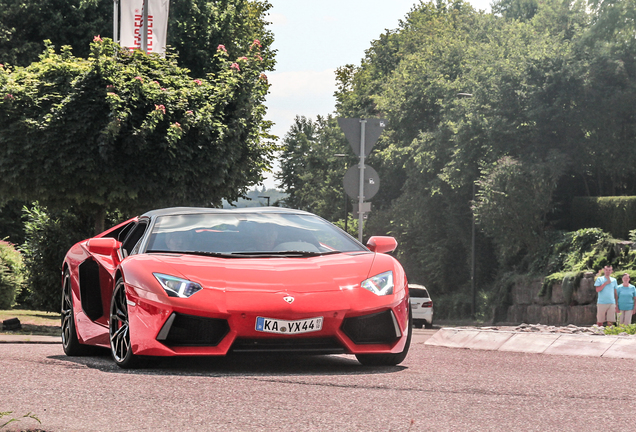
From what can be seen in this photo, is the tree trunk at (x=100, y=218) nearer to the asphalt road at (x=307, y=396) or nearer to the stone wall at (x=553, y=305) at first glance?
the asphalt road at (x=307, y=396)

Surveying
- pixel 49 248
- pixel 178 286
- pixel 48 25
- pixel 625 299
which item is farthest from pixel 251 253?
pixel 48 25

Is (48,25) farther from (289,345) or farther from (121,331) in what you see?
(289,345)

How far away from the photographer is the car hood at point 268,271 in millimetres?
6965

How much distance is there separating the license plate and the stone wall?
2741 cm

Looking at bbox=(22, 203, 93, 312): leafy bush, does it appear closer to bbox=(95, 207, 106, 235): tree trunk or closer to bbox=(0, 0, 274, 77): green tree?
bbox=(95, 207, 106, 235): tree trunk

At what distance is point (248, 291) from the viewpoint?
6902mm

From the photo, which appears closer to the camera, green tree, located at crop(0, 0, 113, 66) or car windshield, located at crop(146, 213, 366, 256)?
car windshield, located at crop(146, 213, 366, 256)

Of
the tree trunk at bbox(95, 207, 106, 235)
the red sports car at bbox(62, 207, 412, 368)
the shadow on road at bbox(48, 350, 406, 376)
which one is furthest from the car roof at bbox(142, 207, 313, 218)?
the tree trunk at bbox(95, 207, 106, 235)

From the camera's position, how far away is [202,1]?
3073cm

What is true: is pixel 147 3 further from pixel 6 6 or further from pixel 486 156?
pixel 486 156

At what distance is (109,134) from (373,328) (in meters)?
11.0

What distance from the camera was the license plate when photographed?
22.4ft

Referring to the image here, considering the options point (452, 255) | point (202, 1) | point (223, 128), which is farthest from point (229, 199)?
point (452, 255)

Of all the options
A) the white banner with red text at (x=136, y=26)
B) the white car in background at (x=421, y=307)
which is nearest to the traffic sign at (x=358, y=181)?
the white banner with red text at (x=136, y=26)
